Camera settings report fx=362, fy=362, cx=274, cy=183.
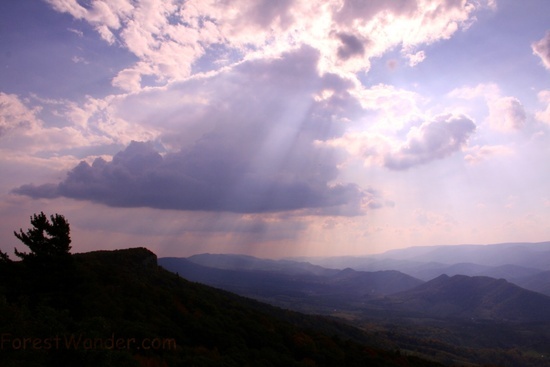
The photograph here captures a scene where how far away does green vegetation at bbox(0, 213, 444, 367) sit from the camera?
14.2 m

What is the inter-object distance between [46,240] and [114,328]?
11833 mm

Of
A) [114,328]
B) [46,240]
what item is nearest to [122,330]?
[114,328]

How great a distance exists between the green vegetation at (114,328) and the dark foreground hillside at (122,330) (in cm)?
4

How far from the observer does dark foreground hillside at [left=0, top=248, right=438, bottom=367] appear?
14102 mm

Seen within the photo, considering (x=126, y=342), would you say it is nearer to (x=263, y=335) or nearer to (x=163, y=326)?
(x=163, y=326)

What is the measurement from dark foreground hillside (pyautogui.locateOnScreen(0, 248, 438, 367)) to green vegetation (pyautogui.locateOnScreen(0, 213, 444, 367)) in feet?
0.14

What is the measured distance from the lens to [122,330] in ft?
72.1

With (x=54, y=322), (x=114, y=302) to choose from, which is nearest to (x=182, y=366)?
(x=54, y=322)

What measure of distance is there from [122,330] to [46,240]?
12.1 m

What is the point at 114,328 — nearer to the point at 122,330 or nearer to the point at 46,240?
the point at 122,330

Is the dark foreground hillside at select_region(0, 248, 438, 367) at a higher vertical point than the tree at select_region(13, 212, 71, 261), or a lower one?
lower

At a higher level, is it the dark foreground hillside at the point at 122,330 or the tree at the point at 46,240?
the tree at the point at 46,240

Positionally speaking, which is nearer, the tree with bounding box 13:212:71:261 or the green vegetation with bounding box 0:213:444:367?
the green vegetation with bounding box 0:213:444:367

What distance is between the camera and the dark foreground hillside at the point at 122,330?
14102 mm
